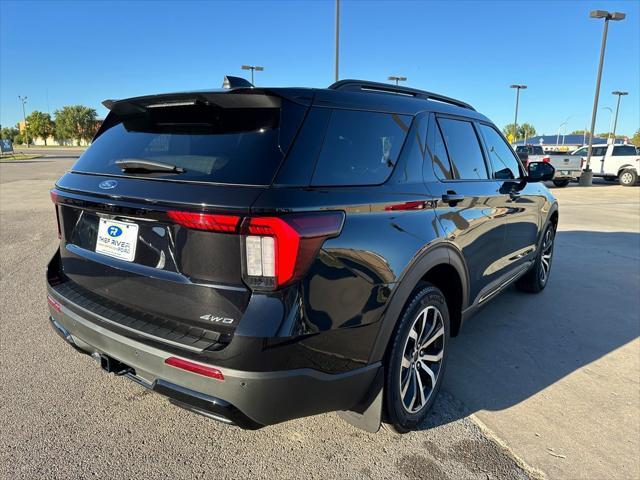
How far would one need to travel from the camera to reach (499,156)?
3916 mm

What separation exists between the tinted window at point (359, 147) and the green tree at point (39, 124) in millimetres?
111140

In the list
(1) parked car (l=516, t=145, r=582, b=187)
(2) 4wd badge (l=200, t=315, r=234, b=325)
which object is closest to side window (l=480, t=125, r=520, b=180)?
(2) 4wd badge (l=200, t=315, r=234, b=325)

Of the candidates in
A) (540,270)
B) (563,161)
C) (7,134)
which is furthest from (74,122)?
(540,270)

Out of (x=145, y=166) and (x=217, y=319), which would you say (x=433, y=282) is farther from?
(x=145, y=166)

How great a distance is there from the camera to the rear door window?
3.72m

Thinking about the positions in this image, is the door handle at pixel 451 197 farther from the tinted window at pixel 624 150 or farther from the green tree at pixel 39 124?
the green tree at pixel 39 124

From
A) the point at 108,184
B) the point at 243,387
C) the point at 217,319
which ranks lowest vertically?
the point at 243,387

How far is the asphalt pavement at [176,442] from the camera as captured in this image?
2.26 m

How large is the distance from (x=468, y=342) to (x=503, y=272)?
658 mm

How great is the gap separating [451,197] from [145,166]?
175 centimetres

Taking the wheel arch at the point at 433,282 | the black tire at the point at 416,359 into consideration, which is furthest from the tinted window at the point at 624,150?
the black tire at the point at 416,359

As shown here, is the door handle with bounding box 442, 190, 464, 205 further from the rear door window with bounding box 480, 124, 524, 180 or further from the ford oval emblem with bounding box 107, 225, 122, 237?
the ford oval emblem with bounding box 107, 225, 122, 237

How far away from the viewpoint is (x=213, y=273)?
1.84 metres

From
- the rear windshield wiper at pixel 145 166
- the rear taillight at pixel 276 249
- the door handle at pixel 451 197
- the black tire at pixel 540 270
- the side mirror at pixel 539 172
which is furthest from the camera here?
the black tire at pixel 540 270
